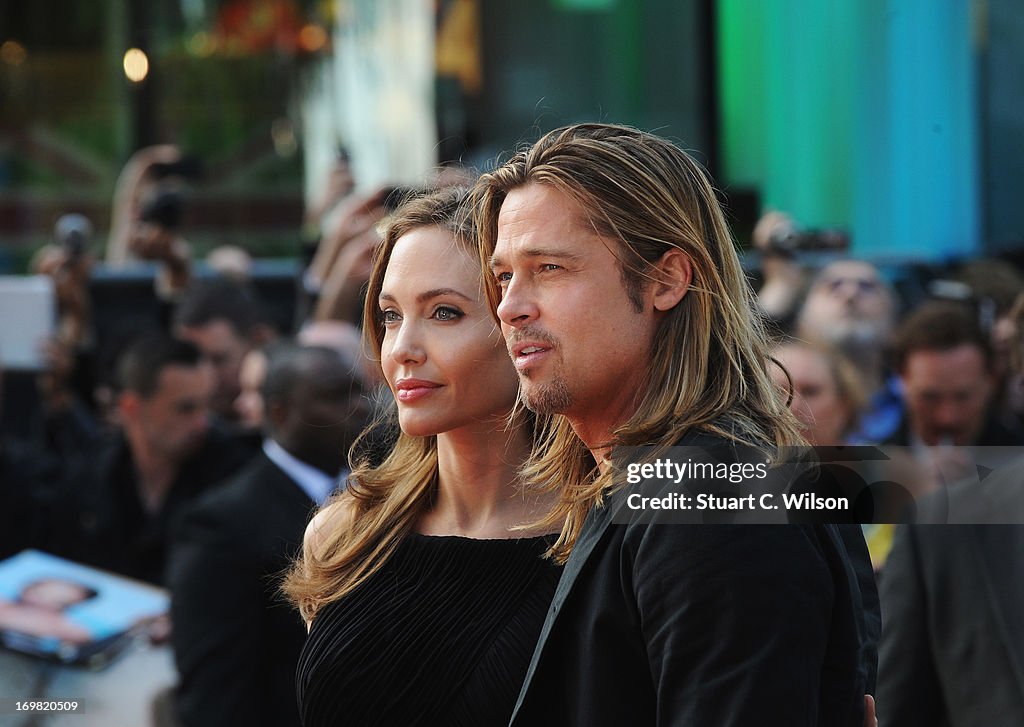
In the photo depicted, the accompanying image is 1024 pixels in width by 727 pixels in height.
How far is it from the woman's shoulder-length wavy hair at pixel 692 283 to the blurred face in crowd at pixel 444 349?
34 centimetres

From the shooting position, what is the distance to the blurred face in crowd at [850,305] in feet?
14.4

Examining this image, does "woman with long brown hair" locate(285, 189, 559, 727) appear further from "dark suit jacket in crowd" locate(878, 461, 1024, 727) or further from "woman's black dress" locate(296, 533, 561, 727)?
"dark suit jacket in crowd" locate(878, 461, 1024, 727)

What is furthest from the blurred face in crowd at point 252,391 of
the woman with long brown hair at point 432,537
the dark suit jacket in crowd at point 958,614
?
the dark suit jacket in crowd at point 958,614

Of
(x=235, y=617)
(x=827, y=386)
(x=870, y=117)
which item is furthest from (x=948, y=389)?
(x=235, y=617)

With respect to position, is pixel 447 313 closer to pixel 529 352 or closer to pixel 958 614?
pixel 529 352

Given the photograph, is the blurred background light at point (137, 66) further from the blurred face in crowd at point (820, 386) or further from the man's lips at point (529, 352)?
the man's lips at point (529, 352)

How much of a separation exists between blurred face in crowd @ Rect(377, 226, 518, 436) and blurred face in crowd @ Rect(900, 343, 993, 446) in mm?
2085

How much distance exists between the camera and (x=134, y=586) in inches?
125

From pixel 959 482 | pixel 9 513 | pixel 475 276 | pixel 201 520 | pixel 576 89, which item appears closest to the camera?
pixel 475 276

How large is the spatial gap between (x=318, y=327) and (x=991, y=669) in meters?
2.46

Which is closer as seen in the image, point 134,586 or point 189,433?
point 134,586

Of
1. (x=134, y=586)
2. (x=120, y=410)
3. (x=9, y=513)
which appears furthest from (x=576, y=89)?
(x=134, y=586)

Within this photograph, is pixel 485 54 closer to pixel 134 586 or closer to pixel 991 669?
pixel 134 586

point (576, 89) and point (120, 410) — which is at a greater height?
point (576, 89)
